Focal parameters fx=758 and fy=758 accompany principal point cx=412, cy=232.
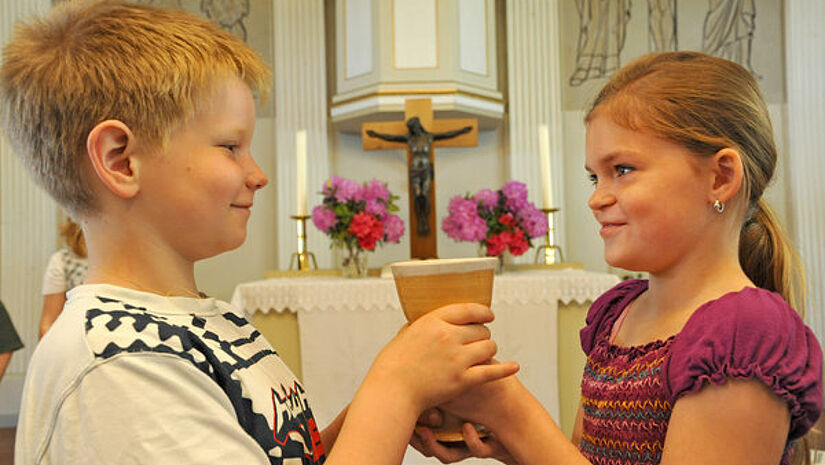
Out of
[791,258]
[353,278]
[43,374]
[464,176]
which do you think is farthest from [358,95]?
[43,374]

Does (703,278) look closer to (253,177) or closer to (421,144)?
(253,177)

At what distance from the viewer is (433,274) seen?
110 cm

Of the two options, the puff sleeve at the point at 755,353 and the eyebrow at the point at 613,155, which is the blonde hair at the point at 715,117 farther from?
the puff sleeve at the point at 755,353

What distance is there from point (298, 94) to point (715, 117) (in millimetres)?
4982

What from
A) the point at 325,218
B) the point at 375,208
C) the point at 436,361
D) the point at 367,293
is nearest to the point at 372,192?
the point at 375,208

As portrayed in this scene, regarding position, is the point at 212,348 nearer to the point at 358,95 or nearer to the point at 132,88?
the point at 132,88

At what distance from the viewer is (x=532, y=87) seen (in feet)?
19.2

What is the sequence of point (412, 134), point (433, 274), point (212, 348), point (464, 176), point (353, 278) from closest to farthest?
point (212, 348), point (433, 274), point (353, 278), point (412, 134), point (464, 176)

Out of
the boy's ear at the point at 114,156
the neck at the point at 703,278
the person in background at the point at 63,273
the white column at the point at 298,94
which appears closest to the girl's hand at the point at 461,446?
A: the neck at the point at 703,278

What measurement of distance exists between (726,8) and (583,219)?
2.05m

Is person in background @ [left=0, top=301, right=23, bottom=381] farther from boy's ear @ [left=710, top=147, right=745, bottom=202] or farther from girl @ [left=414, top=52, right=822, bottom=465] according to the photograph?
boy's ear @ [left=710, top=147, right=745, bottom=202]

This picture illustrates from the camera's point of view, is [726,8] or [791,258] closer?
[791,258]

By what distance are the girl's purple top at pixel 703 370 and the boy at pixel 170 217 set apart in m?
0.23

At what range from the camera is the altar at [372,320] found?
11.2 ft
